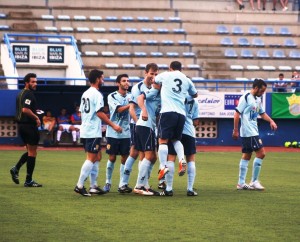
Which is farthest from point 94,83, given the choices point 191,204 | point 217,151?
point 217,151

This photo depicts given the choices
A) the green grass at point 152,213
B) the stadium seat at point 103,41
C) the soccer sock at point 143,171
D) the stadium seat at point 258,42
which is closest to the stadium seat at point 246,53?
the stadium seat at point 258,42

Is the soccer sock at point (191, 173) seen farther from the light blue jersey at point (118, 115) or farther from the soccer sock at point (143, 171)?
the light blue jersey at point (118, 115)

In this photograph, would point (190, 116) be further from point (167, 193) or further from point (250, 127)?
point (250, 127)

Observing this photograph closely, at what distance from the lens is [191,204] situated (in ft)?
44.2

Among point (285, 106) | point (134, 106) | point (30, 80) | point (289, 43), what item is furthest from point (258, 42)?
point (134, 106)

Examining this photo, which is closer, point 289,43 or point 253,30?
point 289,43

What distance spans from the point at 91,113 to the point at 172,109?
125cm

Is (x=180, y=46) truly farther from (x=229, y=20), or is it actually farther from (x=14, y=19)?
(x=14, y=19)

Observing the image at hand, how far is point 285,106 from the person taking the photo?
112 ft

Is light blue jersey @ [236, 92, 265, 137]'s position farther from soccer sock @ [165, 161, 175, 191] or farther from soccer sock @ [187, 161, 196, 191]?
soccer sock @ [165, 161, 175, 191]

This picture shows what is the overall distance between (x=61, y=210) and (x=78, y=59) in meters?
25.7

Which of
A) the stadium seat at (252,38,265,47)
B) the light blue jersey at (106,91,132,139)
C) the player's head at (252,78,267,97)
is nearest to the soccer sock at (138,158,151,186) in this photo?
the light blue jersey at (106,91,132,139)

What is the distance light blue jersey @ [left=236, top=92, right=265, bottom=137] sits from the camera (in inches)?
656

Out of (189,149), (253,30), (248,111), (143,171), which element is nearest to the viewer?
(143,171)
